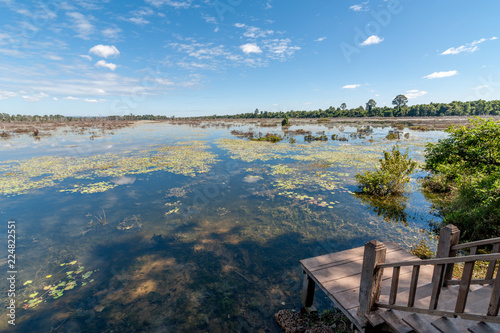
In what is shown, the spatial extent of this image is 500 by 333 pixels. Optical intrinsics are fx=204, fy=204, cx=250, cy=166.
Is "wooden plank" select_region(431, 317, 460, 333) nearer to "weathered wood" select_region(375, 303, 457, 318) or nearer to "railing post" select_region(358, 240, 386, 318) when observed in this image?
"weathered wood" select_region(375, 303, 457, 318)

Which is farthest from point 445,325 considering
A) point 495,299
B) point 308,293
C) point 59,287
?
point 59,287

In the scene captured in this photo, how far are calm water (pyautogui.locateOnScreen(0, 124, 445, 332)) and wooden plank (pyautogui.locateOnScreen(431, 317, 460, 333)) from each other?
8.69 feet

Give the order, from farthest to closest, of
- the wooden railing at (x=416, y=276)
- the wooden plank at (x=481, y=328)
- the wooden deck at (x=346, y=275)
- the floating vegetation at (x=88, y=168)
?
the floating vegetation at (x=88, y=168)
the wooden deck at (x=346, y=275)
the wooden railing at (x=416, y=276)
the wooden plank at (x=481, y=328)

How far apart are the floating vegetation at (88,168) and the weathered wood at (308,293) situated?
10713mm

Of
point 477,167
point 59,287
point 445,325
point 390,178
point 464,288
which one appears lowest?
point 59,287

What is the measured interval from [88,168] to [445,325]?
753 inches

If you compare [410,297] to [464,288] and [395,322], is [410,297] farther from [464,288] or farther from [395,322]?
[464,288]

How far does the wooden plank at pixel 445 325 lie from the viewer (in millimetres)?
2245

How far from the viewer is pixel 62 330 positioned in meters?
4.02

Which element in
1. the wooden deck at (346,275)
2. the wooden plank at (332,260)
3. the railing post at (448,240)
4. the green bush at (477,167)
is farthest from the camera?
the green bush at (477,167)

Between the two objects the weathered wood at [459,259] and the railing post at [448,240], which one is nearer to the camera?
the weathered wood at [459,259]

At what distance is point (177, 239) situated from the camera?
689cm

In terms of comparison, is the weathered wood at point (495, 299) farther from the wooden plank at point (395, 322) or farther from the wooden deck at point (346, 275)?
the wooden deck at point (346, 275)

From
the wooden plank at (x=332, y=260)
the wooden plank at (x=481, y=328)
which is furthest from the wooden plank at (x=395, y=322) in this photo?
the wooden plank at (x=332, y=260)
